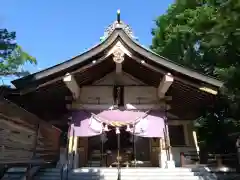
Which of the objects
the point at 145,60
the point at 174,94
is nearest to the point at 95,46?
the point at 145,60

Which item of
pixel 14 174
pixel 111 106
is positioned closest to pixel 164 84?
pixel 111 106

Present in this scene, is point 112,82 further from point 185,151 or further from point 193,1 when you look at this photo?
point 193,1

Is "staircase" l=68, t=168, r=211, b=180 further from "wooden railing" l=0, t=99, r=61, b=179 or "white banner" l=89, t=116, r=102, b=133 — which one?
"white banner" l=89, t=116, r=102, b=133

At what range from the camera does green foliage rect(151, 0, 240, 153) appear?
908 centimetres

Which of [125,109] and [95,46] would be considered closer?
[95,46]

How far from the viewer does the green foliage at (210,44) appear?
9.08 metres

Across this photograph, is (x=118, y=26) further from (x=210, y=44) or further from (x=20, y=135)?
(x=20, y=135)

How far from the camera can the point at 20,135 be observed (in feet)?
20.5

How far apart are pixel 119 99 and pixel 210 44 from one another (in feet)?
16.9

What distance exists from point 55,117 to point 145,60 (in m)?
6.05

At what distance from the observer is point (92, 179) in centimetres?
801

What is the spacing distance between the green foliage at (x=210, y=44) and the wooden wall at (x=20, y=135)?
7.34 meters

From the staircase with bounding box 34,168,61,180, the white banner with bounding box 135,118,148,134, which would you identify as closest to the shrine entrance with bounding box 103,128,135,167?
the white banner with bounding box 135,118,148,134

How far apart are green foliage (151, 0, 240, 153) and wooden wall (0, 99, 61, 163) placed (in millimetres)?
7343
